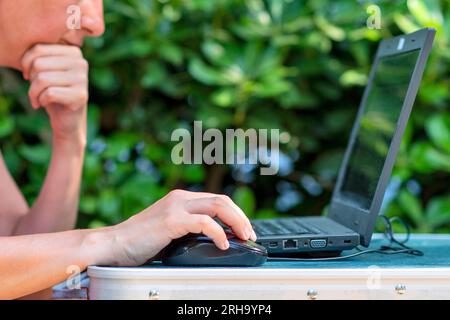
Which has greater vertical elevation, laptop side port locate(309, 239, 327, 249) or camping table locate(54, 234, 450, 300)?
laptop side port locate(309, 239, 327, 249)

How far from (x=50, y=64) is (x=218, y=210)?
52 cm

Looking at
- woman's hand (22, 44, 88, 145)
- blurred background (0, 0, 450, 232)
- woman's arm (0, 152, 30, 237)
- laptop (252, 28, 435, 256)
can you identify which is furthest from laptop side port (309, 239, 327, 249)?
blurred background (0, 0, 450, 232)

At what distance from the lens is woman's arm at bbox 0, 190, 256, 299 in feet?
2.92

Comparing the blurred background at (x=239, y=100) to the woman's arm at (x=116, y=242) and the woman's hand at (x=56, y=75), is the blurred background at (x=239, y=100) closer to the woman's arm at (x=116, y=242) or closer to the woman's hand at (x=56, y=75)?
the woman's hand at (x=56, y=75)

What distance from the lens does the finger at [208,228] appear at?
874mm

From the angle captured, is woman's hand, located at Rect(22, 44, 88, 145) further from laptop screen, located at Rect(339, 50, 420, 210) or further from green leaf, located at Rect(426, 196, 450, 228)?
green leaf, located at Rect(426, 196, 450, 228)

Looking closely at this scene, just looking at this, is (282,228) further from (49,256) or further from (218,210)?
(49,256)

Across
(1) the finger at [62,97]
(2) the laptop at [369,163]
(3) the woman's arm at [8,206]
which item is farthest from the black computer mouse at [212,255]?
(3) the woman's arm at [8,206]

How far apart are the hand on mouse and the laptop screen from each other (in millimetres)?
317

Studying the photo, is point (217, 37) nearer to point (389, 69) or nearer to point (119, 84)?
point (119, 84)

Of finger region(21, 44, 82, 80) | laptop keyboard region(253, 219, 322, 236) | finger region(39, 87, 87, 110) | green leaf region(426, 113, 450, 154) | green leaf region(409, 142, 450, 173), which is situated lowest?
laptop keyboard region(253, 219, 322, 236)

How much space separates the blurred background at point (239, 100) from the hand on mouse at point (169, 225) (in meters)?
1.09

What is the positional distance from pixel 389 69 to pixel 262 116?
807 millimetres
